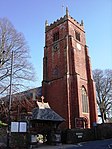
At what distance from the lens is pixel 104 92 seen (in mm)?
45594

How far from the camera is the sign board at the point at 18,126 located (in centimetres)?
1781

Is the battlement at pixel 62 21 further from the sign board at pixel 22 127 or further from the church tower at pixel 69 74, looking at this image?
the sign board at pixel 22 127

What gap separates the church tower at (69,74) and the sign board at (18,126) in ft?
42.6

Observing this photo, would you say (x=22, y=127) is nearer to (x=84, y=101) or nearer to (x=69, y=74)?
(x=69, y=74)

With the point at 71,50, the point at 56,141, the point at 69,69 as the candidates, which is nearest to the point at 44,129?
the point at 56,141

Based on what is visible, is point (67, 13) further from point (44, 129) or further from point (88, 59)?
point (44, 129)

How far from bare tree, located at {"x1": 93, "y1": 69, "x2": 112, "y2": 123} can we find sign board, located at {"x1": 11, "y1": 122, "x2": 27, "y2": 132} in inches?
1080

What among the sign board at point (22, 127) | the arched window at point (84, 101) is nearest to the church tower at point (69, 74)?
the arched window at point (84, 101)

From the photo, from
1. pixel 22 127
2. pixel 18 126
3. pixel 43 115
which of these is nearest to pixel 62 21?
pixel 43 115

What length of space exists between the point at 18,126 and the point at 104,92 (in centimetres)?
3113

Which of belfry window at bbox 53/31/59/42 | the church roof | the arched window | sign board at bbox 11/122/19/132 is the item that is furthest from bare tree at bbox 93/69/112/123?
sign board at bbox 11/122/19/132

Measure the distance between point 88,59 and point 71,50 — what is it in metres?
4.52

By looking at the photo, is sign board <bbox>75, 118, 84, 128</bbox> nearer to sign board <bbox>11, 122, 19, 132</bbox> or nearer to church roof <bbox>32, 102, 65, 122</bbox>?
church roof <bbox>32, 102, 65, 122</bbox>

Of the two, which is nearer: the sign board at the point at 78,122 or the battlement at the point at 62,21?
the sign board at the point at 78,122
